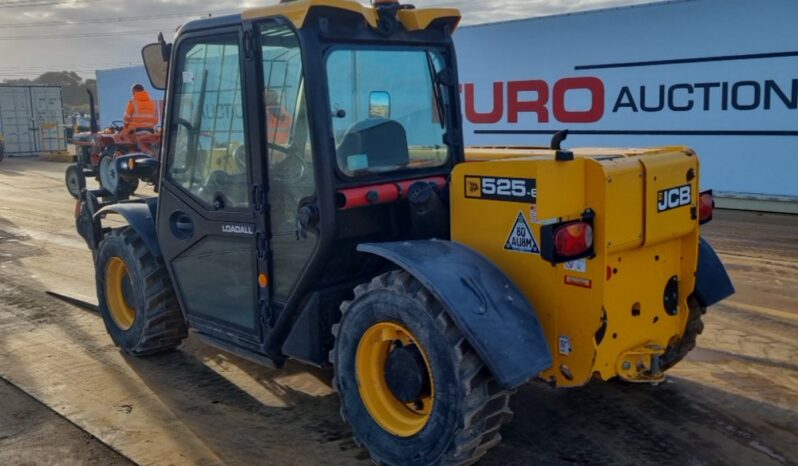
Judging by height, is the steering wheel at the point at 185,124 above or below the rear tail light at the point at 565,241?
above

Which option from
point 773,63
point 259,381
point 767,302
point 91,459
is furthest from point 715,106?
point 91,459

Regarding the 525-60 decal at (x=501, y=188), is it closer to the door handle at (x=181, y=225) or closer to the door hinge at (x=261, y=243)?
the door hinge at (x=261, y=243)

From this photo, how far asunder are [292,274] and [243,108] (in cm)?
94

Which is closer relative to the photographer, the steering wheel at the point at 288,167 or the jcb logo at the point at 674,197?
the jcb logo at the point at 674,197

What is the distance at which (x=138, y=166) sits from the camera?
5.21m

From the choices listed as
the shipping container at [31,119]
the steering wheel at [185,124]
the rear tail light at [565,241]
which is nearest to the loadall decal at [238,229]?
the steering wheel at [185,124]

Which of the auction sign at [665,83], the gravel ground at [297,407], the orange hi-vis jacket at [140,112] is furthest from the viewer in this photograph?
the orange hi-vis jacket at [140,112]

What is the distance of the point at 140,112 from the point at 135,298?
11590mm

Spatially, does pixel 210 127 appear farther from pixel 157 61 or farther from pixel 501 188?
pixel 501 188

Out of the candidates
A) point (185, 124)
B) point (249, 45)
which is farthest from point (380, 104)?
point (185, 124)

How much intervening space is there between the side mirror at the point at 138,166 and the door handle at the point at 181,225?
1.26 feet

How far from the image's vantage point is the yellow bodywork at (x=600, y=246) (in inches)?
141

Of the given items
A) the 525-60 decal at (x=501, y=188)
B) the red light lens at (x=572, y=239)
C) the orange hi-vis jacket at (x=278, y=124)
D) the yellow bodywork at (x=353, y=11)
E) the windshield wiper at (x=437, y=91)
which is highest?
the yellow bodywork at (x=353, y=11)

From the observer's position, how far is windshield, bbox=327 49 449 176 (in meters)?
4.13
